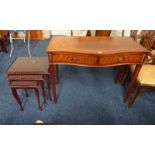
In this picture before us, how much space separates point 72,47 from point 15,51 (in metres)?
2.13

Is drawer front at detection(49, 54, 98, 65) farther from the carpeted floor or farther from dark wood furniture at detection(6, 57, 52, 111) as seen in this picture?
the carpeted floor

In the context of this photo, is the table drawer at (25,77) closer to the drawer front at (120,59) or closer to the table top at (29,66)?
the table top at (29,66)

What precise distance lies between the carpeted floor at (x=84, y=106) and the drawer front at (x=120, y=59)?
23.4 inches

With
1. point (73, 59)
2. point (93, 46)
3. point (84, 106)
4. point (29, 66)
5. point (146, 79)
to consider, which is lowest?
point (84, 106)

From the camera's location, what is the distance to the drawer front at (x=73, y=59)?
1.13 m

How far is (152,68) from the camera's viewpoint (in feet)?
4.52

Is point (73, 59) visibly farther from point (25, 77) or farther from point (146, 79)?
point (146, 79)

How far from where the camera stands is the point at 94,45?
1202mm

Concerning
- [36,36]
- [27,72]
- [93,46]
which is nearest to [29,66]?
[27,72]

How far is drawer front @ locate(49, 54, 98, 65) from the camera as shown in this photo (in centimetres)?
113

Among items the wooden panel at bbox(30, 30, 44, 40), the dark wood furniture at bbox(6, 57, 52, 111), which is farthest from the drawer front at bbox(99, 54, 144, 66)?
the wooden panel at bbox(30, 30, 44, 40)

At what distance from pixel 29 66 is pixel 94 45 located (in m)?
0.68
